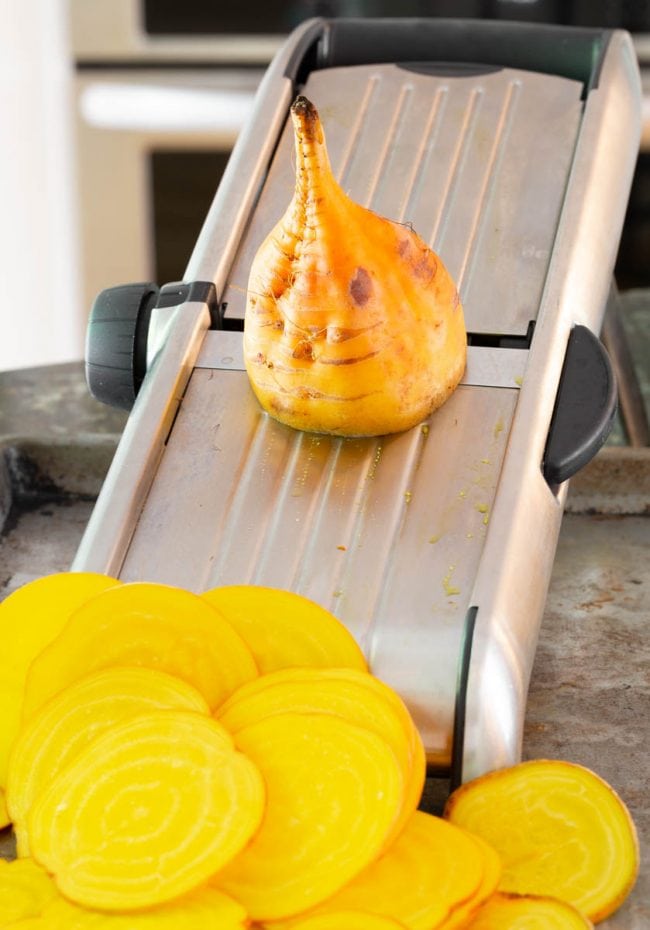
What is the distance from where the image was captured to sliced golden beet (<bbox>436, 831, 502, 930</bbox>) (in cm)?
81

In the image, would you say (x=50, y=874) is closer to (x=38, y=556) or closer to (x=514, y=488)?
(x=514, y=488)

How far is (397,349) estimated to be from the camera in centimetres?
105

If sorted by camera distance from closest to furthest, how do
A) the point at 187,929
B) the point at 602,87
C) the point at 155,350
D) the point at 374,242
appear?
1. the point at 187,929
2. the point at 374,242
3. the point at 155,350
4. the point at 602,87

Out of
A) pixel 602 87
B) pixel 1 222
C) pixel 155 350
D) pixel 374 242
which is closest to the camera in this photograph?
pixel 374 242

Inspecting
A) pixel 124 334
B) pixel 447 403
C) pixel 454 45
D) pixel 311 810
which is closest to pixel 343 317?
pixel 447 403

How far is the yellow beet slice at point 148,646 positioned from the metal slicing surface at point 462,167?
0.37m

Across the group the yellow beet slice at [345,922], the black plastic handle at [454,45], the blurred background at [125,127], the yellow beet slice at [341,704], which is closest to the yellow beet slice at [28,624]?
the yellow beet slice at [341,704]

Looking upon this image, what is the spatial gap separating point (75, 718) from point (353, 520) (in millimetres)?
285

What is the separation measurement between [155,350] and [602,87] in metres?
0.52

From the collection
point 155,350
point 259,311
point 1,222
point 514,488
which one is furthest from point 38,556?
point 1,222

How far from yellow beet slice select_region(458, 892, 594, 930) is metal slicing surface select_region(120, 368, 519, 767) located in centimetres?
13

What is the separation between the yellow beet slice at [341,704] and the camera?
88 cm

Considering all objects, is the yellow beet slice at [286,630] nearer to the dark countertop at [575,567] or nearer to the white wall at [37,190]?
the dark countertop at [575,567]

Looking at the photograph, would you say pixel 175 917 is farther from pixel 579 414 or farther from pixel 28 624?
pixel 579 414
